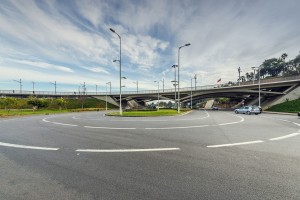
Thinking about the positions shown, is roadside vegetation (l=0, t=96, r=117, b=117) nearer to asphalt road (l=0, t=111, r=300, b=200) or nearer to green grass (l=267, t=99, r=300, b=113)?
green grass (l=267, t=99, r=300, b=113)

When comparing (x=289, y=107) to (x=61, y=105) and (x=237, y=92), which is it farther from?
(x=61, y=105)

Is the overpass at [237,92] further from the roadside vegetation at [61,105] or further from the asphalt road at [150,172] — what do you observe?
the asphalt road at [150,172]

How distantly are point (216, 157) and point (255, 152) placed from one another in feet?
4.76

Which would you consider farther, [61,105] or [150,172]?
[61,105]

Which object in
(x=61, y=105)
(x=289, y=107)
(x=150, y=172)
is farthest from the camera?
(x=61, y=105)

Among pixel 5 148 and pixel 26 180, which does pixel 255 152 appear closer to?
pixel 26 180

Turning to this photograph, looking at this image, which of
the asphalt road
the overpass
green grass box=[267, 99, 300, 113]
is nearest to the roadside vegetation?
the overpass

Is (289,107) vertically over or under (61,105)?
under

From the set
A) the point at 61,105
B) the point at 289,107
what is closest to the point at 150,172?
the point at 289,107

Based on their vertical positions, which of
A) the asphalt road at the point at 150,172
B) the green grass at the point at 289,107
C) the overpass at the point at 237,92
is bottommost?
the asphalt road at the point at 150,172

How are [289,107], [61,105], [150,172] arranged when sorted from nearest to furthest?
[150,172] → [289,107] → [61,105]

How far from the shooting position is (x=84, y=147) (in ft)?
20.1

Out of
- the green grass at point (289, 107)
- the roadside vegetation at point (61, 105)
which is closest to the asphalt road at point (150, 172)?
the green grass at point (289, 107)

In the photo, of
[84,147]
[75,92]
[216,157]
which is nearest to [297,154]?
[216,157]
